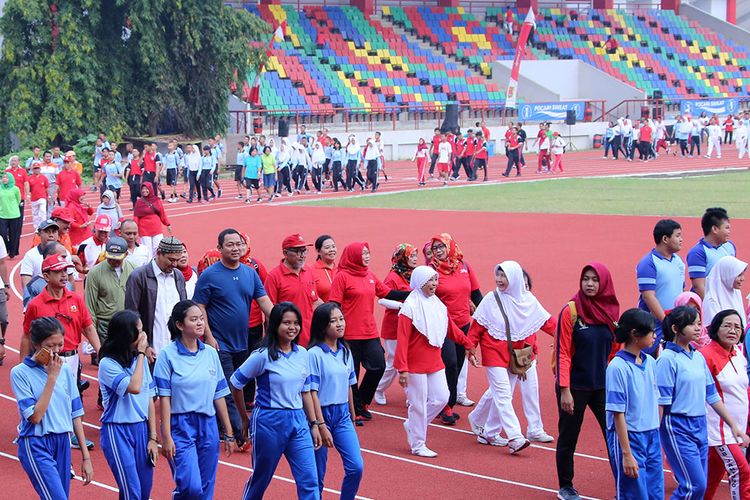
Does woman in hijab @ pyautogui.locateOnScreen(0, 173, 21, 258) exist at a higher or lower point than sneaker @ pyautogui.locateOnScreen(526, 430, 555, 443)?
higher

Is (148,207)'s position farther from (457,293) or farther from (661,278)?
(661,278)

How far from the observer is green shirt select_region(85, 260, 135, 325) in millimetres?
10219

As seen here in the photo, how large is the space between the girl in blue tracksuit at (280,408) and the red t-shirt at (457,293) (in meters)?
2.93

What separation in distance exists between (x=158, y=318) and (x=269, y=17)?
143ft

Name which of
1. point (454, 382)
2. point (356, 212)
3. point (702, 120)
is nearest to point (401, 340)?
point (454, 382)

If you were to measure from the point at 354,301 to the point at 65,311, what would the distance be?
248 cm

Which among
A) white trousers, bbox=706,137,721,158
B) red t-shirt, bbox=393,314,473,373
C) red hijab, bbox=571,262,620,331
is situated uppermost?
white trousers, bbox=706,137,721,158

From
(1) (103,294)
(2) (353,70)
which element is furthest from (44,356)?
(2) (353,70)

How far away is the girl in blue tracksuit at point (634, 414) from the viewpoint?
6.95 metres

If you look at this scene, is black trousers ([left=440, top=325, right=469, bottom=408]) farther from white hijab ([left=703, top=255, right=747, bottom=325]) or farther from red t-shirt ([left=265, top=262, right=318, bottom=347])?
white hijab ([left=703, top=255, right=747, bottom=325])

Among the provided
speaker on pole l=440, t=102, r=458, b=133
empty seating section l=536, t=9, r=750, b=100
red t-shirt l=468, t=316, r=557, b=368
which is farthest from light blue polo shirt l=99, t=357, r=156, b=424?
empty seating section l=536, t=9, r=750, b=100

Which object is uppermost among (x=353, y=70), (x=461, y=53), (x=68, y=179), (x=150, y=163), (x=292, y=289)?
(x=461, y=53)

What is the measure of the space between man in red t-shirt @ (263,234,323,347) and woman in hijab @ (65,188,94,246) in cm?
735

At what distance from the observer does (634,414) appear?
703cm
